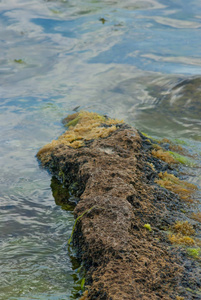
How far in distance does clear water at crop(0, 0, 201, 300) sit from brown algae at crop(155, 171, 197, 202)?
0.17 m

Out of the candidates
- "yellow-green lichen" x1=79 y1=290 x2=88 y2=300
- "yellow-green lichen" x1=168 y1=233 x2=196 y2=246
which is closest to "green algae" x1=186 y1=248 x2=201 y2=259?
"yellow-green lichen" x1=168 y1=233 x2=196 y2=246

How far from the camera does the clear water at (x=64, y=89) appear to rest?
3.61 meters

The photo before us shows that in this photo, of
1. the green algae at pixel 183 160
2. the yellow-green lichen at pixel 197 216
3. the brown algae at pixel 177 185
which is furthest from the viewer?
the green algae at pixel 183 160

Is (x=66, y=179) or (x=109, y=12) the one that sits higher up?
(x=109, y=12)

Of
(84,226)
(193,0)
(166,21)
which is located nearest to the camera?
(84,226)

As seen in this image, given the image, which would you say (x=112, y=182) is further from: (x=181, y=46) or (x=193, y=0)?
(x=193, y=0)

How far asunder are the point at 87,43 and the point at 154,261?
874 centimetres

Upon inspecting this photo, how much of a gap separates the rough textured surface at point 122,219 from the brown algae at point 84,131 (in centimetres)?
19

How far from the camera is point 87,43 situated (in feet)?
35.0

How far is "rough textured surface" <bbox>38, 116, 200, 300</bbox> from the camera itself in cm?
266

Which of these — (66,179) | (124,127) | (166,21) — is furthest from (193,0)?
(66,179)

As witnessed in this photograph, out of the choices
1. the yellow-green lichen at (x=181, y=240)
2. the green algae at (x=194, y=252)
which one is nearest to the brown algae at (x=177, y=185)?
the yellow-green lichen at (x=181, y=240)

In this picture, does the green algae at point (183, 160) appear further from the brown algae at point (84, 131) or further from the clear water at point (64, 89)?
the brown algae at point (84, 131)

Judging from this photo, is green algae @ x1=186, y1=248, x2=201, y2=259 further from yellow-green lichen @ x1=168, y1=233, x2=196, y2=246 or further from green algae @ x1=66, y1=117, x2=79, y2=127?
green algae @ x1=66, y1=117, x2=79, y2=127
